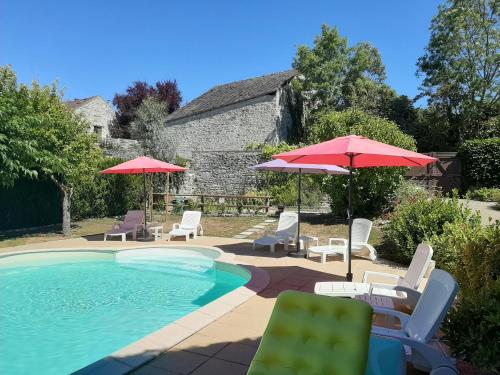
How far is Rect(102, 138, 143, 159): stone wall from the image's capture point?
22650 millimetres

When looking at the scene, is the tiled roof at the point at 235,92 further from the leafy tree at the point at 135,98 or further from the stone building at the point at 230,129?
the leafy tree at the point at 135,98

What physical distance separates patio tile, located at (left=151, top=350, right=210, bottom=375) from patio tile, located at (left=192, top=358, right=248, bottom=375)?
7 centimetres

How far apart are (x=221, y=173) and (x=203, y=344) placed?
1859cm

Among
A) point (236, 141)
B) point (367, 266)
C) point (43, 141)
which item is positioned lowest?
point (367, 266)

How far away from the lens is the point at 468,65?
23.6m

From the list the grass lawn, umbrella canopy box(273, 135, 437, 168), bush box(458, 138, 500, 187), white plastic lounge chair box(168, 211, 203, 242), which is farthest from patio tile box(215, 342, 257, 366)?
bush box(458, 138, 500, 187)

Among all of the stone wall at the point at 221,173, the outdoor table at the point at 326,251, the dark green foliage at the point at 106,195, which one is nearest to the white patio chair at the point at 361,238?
the outdoor table at the point at 326,251

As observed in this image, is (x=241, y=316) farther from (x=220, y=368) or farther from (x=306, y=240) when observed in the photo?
(x=306, y=240)

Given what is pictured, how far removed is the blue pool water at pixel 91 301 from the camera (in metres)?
4.83

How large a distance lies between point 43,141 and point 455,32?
24.9 metres

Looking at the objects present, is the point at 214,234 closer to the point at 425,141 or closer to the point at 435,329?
the point at 435,329

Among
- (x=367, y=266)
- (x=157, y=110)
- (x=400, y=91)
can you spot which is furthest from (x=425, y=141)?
(x=367, y=266)

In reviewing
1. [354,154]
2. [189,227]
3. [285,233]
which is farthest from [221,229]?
[354,154]

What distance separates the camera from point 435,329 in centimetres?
311
